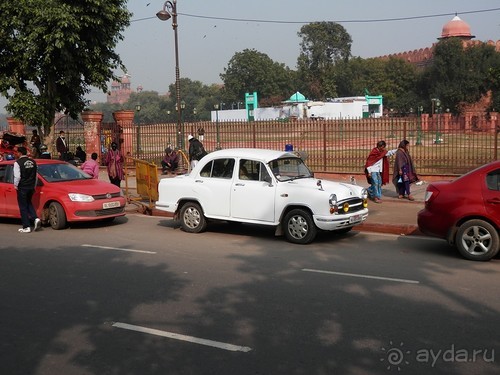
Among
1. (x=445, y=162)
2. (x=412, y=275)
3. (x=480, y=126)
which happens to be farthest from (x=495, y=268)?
(x=445, y=162)

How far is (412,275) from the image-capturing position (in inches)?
302

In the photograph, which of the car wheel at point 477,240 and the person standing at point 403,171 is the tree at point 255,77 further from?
the car wheel at point 477,240

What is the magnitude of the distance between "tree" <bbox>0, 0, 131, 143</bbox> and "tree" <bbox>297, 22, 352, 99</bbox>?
78.2 metres

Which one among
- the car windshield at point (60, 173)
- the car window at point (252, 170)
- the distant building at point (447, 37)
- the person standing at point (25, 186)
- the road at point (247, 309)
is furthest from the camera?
the distant building at point (447, 37)

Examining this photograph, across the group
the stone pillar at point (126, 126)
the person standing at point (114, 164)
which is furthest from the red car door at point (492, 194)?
the stone pillar at point (126, 126)

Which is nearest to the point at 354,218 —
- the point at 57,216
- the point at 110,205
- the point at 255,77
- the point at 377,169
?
the point at 377,169

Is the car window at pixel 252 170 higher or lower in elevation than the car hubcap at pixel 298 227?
higher

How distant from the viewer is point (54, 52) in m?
19.2

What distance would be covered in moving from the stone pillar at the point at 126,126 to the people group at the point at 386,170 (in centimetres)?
1224

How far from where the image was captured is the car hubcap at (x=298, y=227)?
32.8 feet

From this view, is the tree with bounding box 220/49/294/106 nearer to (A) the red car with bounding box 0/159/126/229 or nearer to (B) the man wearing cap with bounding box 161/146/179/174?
(B) the man wearing cap with bounding box 161/146/179/174

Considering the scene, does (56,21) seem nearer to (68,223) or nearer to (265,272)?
(68,223)

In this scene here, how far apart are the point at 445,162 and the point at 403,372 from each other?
16.4 meters

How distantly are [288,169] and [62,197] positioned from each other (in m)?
4.70
